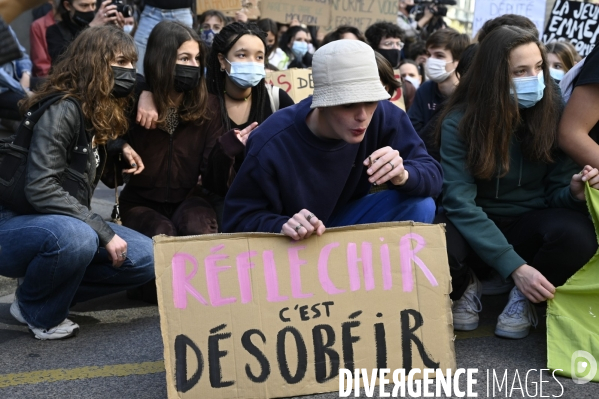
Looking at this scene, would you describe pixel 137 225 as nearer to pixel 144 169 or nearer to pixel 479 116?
pixel 144 169

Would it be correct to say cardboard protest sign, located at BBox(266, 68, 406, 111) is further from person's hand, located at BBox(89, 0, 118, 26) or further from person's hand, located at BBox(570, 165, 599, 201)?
person's hand, located at BBox(570, 165, 599, 201)

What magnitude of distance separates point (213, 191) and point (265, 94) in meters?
0.72

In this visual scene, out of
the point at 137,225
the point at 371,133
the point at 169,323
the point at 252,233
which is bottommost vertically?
the point at 137,225

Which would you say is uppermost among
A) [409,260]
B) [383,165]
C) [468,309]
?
[383,165]

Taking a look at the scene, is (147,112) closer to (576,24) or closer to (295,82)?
(295,82)

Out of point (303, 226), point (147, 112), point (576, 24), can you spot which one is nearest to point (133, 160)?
point (147, 112)

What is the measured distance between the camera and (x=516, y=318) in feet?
12.4

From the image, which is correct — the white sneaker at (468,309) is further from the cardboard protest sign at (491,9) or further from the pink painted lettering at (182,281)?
the cardboard protest sign at (491,9)

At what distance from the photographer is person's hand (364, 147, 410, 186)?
123 inches

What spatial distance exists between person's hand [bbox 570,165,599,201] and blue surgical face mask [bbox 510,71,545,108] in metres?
0.42

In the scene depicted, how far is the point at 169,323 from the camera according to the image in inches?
119

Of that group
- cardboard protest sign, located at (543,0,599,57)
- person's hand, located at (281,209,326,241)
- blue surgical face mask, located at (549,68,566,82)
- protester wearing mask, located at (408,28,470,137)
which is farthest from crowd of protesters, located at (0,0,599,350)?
cardboard protest sign, located at (543,0,599,57)

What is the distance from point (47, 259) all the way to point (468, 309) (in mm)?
1946

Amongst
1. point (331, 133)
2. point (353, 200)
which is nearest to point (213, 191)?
point (353, 200)
